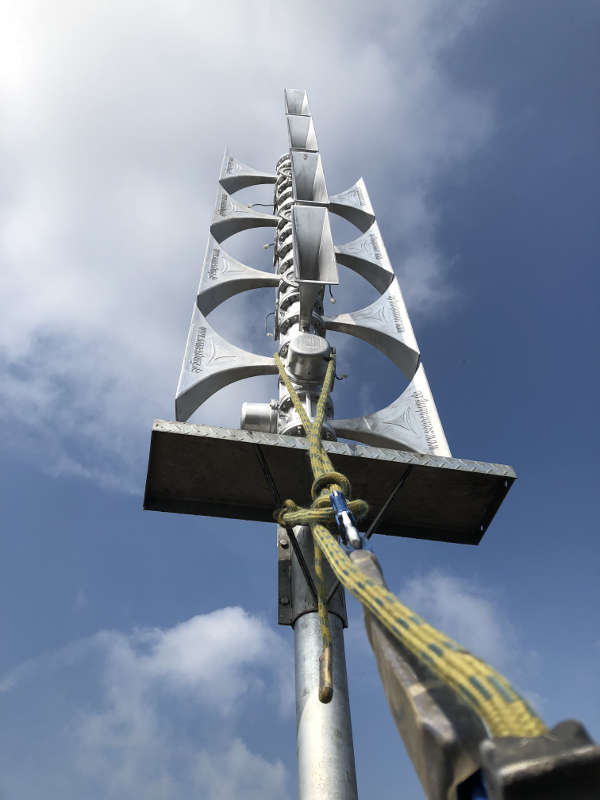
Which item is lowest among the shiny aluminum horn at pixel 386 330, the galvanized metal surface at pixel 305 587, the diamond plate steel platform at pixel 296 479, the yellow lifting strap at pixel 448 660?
the yellow lifting strap at pixel 448 660

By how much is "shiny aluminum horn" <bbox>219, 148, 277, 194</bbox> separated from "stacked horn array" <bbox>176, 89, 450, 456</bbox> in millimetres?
1822

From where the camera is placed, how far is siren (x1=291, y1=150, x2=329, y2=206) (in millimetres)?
8234

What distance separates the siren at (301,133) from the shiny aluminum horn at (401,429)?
4.76 meters

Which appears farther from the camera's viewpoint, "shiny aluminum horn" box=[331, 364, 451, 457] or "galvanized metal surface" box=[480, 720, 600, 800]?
"shiny aluminum horn" box=[331, 364, 451, 457]

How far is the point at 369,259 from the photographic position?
961cm

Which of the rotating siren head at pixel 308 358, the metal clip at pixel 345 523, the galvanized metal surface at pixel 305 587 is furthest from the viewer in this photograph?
the rotating siren head at pixel 308 358

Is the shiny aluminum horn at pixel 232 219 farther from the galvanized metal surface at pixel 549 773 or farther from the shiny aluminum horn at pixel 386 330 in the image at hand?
the galvanized metal surface at pixel 549 773

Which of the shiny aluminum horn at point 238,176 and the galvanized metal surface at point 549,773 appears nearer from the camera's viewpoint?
the galvanized metal surface at point 549,773

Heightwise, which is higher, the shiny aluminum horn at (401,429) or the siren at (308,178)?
the siren at (308,178)

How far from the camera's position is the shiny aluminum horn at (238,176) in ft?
39.2

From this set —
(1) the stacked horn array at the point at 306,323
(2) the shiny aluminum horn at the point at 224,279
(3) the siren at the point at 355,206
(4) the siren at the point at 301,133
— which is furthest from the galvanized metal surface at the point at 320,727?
(3) the siren at the point at 355,206

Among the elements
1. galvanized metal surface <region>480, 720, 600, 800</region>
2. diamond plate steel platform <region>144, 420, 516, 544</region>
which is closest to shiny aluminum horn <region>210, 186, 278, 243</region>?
diamond plate steel platform <region>144, 420, 516, 544</region>

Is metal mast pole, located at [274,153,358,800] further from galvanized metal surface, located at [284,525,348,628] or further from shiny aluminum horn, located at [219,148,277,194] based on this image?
shiny aluminum horn, located at [219,148,277,194]

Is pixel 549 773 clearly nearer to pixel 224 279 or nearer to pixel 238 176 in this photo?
pixel 224 279
